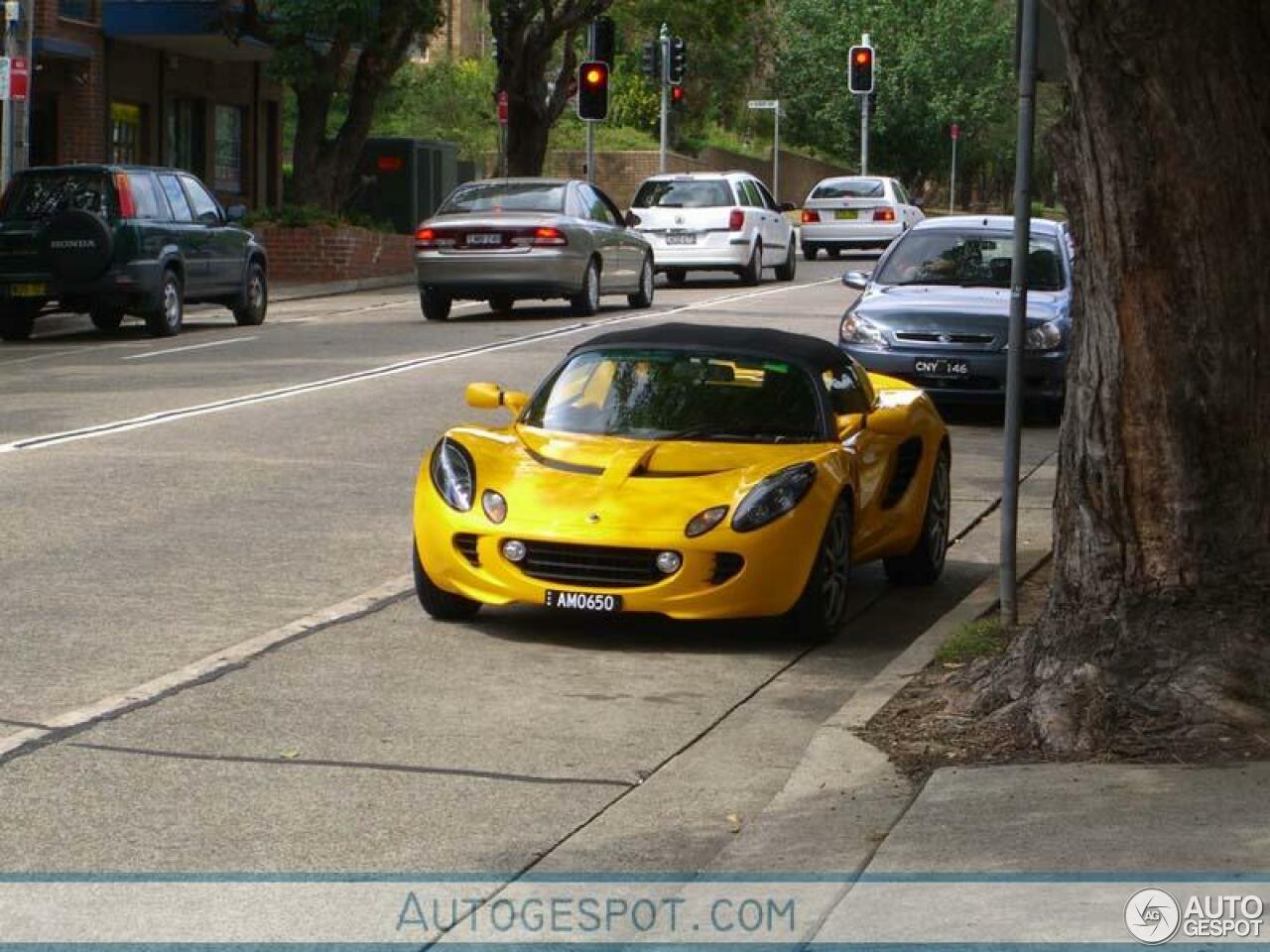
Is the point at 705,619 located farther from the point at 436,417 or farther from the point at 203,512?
the point at 436,417

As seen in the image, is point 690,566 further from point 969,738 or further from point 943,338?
point 943,338

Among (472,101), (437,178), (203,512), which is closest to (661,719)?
(203,512)

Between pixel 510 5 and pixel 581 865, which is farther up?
pixel 510 5

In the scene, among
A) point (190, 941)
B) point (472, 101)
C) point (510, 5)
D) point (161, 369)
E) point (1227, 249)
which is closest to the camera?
point (190, 941)

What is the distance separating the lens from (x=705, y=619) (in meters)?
9.88

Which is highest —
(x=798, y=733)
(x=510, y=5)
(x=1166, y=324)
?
(x=510, y=5)

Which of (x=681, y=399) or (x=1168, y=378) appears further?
(x=681, y=399)

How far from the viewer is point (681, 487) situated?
9.70m

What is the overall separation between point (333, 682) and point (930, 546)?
3.56 meters

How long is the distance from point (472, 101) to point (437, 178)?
15.0 m

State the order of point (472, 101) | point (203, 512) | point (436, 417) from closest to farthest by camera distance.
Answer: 1. point (203, 512)
2. point (436, 417)
3. point (472, 101)

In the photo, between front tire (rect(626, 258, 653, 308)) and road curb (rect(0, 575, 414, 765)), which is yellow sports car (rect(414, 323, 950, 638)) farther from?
front tire (rect(626, 258, 653, 308))

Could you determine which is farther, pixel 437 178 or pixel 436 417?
pixel 437 178

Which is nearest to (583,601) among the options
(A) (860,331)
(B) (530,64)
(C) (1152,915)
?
(C) (1152,915)
